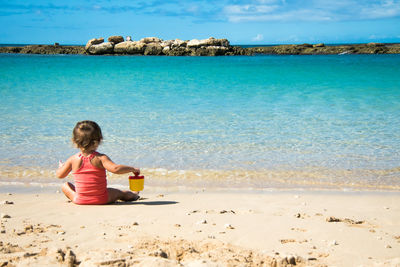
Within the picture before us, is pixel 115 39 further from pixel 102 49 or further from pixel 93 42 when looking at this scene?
pixel 102 49

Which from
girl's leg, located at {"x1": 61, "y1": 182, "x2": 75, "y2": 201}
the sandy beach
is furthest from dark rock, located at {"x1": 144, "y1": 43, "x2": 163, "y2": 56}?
girl's leg, located at {"x1": 61, "y1": 182, "x2": 75, "y2": 201}

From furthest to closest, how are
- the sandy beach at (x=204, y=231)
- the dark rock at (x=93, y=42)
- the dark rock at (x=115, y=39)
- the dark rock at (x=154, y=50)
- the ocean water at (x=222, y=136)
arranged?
the dark rock at (x=115, y=39) < the dark rock at (x=93, y=42) < the dark rock at (x=154, y=50) < the ocean water at (x=222, y=136) < the sandy beach at (x=204, y=231)

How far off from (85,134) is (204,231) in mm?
1601

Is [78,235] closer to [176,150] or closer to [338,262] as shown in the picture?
[338,262]

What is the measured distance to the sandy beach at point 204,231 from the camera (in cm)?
325

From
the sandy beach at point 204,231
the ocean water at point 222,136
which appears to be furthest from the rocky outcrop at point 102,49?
the sandy beach at point 204,231

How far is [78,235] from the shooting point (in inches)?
147

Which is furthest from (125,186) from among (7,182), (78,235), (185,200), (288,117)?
(288,117)

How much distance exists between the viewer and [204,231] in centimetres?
388

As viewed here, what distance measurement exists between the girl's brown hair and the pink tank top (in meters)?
0.17

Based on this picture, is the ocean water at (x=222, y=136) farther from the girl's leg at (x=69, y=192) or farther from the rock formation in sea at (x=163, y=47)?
the rock formation in sea at (x=163, y=47)

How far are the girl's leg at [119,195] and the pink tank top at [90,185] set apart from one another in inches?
2.8

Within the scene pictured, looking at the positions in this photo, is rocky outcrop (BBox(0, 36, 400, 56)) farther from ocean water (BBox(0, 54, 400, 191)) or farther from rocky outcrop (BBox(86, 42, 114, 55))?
ocean water (BBox(0, 54, 400, 191))

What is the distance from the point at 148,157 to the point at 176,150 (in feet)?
2.00
